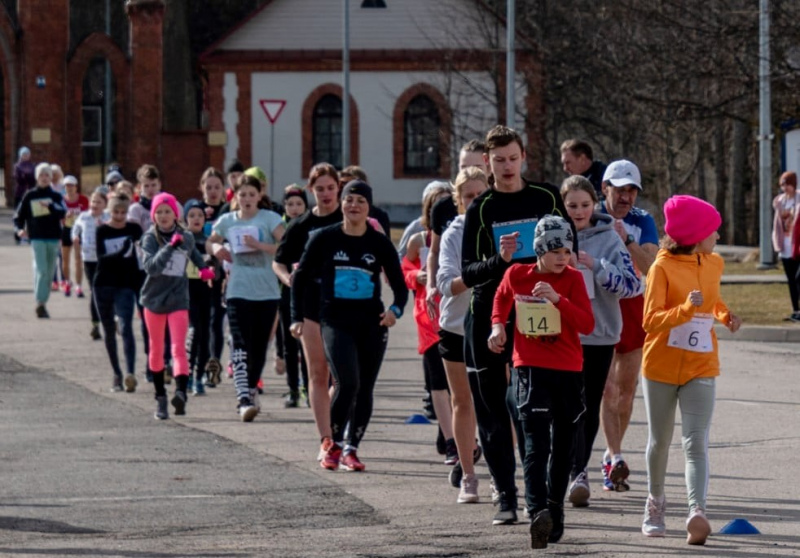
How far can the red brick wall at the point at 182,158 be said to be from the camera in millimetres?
49094

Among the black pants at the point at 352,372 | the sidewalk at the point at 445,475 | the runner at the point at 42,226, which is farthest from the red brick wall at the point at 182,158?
the black pants at the point at 352,372

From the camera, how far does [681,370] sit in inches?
334

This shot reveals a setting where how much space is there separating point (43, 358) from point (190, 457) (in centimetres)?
697

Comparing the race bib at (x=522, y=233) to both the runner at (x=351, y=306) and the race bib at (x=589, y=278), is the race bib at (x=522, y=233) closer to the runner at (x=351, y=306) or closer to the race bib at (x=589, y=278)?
the race bib at (x=589, y=278)

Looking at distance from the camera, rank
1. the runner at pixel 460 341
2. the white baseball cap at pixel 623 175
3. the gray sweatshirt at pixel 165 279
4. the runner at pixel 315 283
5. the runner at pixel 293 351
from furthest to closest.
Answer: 1. the runner at pixel 293 351
2. the gray sweatshirt at pixel 165 279
3. the runner at pixel 315 283
4. the white baseball cap at pixel 623 175
5. the runner at pixel 460 341

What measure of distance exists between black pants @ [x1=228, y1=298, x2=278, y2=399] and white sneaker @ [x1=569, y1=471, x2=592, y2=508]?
4706 mm

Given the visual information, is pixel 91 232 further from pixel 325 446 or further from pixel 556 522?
pixel 556 522

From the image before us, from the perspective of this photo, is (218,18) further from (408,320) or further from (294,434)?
(294,434)

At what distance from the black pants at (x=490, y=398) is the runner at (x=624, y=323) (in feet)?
3.76

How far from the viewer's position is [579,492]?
31.0ft

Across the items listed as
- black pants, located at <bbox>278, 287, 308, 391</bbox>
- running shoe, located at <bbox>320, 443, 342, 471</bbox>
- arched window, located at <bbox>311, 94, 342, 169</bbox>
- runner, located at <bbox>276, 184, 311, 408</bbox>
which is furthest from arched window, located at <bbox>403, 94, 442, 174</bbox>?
running shoe, located at <bbox>320, 443, 342, 471</bbox>

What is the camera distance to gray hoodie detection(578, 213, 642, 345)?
9.49m

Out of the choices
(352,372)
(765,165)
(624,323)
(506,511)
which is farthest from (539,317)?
(765,165)

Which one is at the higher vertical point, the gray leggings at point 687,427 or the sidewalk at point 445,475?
the gray leggings at point 687,427
